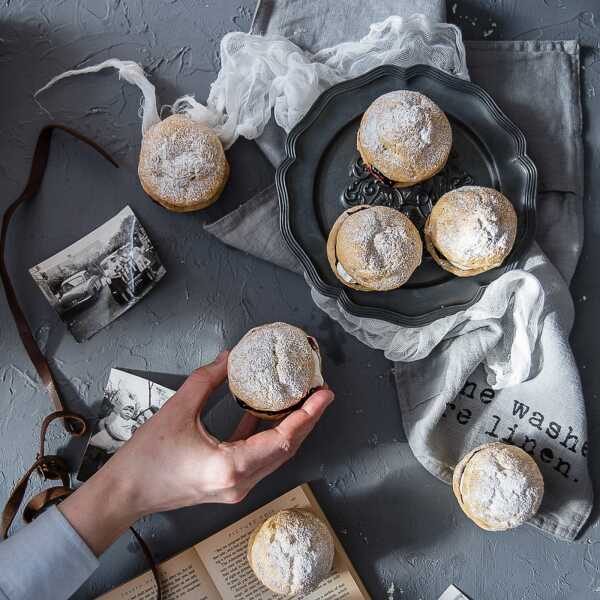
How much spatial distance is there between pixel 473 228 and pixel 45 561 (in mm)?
970

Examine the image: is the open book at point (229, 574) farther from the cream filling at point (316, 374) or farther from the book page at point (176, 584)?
the cream filling at point (316, 374)

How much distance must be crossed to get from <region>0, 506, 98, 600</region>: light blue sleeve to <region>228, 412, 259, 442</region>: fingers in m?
0.34

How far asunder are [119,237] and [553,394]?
0.95 meters

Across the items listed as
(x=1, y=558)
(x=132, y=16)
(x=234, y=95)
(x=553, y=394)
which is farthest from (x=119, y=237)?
(x=553, y=394)

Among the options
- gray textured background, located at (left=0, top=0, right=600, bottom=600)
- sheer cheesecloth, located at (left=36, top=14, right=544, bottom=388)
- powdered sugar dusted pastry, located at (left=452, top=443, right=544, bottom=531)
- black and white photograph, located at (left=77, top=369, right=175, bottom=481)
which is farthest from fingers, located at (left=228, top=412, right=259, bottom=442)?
powdered sugar dusted pastry, located at (left=452, top=443, right=544, bottom=531)

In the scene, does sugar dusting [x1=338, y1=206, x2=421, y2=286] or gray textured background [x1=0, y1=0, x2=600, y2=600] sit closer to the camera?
sugar dusting [x1=338, y1=206, x2=421, y2=286]

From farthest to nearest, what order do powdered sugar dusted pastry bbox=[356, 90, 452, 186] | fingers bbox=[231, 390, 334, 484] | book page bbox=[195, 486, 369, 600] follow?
1. book page bbox=[195, 486, 369, 600]
2. powdered sugar dusted pastry bbox=[356, 90, 452, 186]
3. fingers bbox=[231, 390, 334, 484]

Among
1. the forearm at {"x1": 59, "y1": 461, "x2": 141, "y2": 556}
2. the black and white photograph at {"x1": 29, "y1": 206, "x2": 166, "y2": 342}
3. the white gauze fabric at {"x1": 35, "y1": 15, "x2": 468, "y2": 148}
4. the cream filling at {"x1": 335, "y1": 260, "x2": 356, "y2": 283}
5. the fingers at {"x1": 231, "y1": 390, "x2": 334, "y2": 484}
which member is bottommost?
the forearm at {"x1": 59, "y1": 461, "x2": 141, "y2": 556}

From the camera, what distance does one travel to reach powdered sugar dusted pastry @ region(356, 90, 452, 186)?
1254 mm

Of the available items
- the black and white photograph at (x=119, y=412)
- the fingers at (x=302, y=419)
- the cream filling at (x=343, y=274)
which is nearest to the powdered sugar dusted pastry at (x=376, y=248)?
the cream filling at (x=343, y=274)

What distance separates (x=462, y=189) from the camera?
131cm

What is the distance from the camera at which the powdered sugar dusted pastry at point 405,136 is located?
4.11 ft

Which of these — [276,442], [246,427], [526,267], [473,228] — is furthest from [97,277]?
[526,267]

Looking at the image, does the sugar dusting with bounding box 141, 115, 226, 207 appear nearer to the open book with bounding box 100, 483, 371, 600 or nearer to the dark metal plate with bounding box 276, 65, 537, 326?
the dark metal plate with bounding box 276, 65, 537, 326
